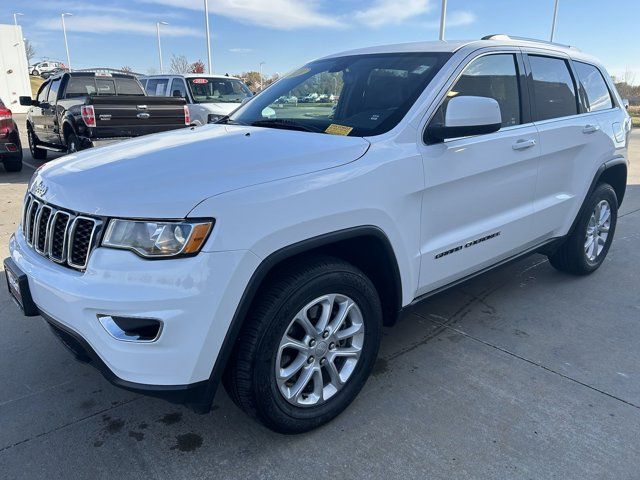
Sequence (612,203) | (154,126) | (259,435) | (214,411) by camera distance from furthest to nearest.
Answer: (154,126) < (612,203) < (214,411) < (259,435)

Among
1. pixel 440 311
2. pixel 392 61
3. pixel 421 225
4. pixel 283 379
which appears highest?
pixel 392 61

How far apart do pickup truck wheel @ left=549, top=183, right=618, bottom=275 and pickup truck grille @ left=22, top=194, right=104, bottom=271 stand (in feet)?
12.0

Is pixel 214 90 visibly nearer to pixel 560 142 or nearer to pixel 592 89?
pixel 592 89

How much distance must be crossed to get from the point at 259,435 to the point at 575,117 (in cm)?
329

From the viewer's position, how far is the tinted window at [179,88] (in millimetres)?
11047

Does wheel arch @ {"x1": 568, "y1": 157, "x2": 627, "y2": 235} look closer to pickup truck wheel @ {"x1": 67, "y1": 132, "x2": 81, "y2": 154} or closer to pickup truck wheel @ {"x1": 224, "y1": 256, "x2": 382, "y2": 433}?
pickup truck wheel @ {"x1": 224, "y1": 256, "x2": 382, "y2": 433}

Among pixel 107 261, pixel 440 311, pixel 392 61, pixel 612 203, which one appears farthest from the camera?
pixel 612 203

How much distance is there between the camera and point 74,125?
8633 mm

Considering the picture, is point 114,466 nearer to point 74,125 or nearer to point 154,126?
point 154,126

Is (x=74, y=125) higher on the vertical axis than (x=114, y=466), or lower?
higher

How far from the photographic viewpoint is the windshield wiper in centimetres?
295

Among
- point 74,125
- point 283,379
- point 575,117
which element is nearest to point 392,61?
point 575,117

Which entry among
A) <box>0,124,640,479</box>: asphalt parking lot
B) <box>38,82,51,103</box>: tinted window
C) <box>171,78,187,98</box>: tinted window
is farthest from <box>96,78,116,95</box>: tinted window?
<box>0,124,640,479</box>: asphalt parking lot

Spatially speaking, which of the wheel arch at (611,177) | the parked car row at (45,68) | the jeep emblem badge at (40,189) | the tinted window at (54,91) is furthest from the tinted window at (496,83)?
the parked car row at (45,68)
